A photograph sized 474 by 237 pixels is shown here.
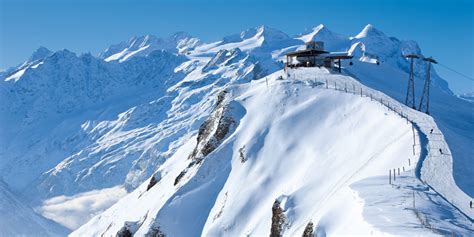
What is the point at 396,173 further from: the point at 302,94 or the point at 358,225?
the point at 302,94

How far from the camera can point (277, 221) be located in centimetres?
5984

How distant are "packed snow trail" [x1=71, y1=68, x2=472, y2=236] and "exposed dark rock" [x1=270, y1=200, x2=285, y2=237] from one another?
0.69 meters

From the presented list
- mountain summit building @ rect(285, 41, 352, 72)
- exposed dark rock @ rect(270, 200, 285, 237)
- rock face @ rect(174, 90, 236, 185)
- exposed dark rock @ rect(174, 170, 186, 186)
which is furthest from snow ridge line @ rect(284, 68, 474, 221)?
mountain summit building @ rect(285, 41, 352, 72)

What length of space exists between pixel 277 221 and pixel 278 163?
51.6ft

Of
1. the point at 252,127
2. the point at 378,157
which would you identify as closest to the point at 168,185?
the point at 252,127

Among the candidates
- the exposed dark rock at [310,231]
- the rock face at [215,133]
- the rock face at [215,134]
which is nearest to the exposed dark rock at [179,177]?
the rock face at [215,134]

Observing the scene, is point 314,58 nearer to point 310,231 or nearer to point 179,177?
point 179,177

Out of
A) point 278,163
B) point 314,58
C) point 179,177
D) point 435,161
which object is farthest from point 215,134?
point 435,161

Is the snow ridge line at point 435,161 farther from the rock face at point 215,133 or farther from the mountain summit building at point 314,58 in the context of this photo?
the mountain summit building at point 314,58

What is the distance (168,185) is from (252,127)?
49.5ft

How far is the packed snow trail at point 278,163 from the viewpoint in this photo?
5936 centimetres

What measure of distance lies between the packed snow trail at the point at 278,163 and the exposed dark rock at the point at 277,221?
2.26 ft

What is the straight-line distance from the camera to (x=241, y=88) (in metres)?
98.5

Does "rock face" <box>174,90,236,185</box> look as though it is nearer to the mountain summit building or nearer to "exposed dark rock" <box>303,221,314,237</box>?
the mountain summit building
